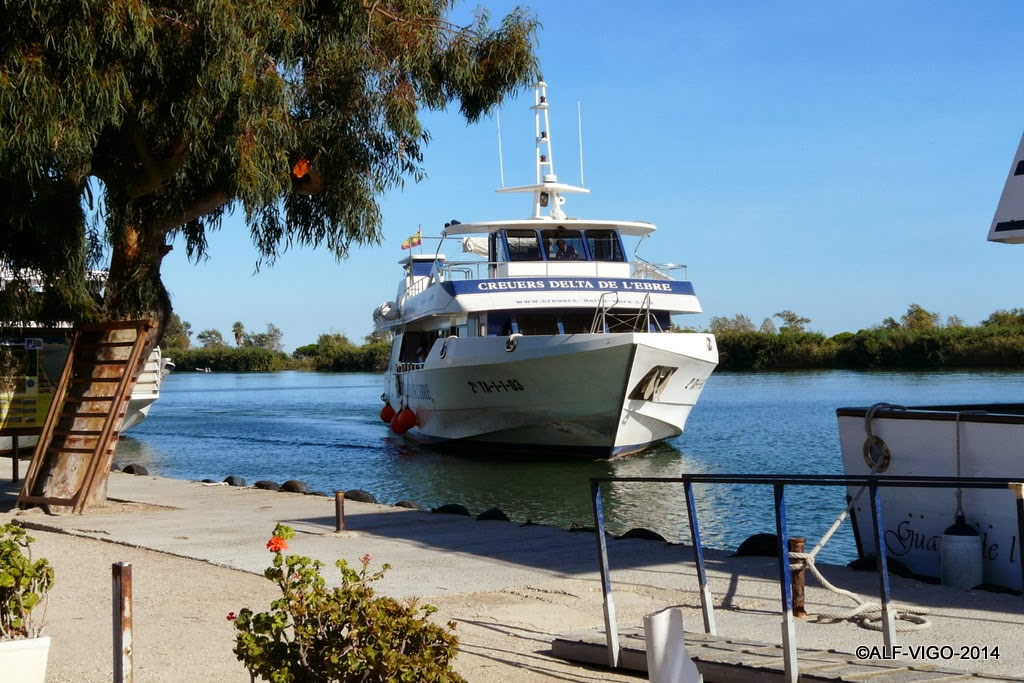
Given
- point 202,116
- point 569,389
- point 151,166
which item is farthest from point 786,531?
point 569,389

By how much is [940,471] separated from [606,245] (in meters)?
18.9

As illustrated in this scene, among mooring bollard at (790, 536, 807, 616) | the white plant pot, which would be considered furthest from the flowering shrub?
mooring bollard at (790, 536, 807, 616)

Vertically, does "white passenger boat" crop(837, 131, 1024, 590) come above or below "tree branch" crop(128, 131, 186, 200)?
below

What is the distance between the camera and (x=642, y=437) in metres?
26.1

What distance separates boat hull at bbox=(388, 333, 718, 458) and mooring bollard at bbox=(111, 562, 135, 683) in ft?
60.8

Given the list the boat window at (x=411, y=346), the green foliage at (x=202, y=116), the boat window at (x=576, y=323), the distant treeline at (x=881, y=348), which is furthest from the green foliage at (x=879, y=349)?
the green foliage at (x=202, y=116)

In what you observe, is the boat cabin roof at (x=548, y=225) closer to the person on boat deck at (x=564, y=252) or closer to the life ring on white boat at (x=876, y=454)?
the person on boat deck at (x=564, y=252)

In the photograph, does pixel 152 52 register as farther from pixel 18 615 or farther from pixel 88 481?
pixel 18 615

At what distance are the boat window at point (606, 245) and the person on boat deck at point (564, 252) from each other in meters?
0.49

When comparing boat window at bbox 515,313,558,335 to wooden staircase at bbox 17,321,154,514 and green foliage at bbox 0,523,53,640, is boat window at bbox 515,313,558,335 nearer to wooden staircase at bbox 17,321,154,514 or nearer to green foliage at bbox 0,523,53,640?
wooden staircase at bbox 17,321,154,514

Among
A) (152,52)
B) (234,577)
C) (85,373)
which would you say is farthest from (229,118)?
(234,577)

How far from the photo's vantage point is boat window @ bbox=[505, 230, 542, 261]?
27000 mm

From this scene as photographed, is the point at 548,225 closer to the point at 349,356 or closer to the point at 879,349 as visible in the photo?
the point at 879,349

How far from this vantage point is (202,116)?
11.5 metres
